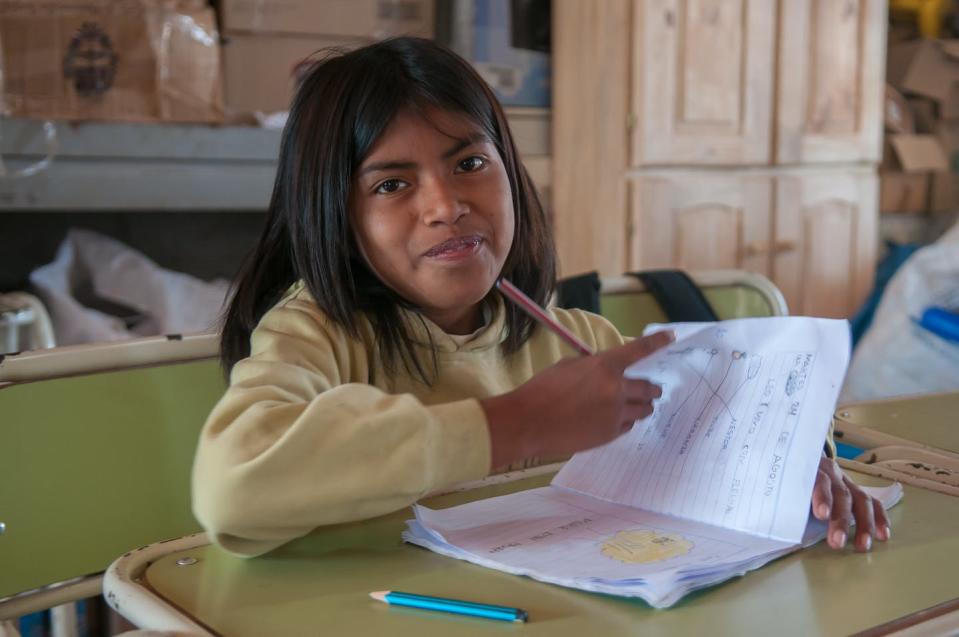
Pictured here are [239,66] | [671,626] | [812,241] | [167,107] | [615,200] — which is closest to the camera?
[671,626]

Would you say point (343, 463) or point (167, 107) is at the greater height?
point (167, 107)

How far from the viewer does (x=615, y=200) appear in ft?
8.98

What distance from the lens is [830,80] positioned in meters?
3.11

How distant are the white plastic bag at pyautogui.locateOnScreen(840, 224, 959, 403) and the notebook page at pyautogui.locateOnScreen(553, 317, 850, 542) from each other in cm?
194

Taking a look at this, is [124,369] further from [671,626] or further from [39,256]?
[39,256]

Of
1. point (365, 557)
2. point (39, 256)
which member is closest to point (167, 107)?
point (39, 256)

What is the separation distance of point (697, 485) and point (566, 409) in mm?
143

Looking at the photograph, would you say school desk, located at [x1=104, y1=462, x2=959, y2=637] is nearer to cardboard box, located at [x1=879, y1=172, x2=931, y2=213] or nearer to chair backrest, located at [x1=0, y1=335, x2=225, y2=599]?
chair backrest, located at [x1=0, y1=335, x2=225, y2=599]

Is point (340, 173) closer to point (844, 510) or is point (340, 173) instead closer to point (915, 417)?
point (844, 510)

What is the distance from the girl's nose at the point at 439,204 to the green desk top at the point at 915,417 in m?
0.56

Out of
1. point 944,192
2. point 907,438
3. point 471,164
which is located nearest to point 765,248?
point 944,192

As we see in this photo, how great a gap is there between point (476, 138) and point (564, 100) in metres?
1.90

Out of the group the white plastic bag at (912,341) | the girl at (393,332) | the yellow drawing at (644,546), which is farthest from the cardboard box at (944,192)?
the yellow drawing at (644,546)

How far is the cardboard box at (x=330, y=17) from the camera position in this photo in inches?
94.1
